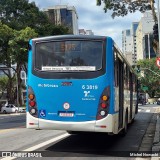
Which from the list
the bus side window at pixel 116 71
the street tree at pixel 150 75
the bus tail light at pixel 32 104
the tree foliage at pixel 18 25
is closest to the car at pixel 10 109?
the tree foliage at pixel 18 25

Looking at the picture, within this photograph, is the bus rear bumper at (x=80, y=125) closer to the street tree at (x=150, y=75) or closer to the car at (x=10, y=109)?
the car at (x=10, y=109)

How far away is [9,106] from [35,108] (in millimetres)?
48071

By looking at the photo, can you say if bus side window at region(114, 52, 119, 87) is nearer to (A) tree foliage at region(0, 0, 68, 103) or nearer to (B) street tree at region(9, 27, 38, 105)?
(B) street tree at region(9, 27, 38, 105)

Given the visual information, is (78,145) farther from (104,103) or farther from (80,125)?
(104,103)

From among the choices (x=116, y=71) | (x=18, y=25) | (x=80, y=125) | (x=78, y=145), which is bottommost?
(x=78, y=145)

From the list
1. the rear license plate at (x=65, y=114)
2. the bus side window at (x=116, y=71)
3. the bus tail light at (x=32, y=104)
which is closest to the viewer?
the rear license plate at (x=65, y=114)

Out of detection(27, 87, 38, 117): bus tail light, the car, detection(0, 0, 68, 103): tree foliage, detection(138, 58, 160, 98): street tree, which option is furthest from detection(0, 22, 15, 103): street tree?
detection(138, 58, 160, 98): street tree

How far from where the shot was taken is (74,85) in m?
Result: 11.0

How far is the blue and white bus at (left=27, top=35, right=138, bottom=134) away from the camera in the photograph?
10781mm

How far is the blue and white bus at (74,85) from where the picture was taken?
1078 cm

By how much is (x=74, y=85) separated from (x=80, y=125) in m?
1.10

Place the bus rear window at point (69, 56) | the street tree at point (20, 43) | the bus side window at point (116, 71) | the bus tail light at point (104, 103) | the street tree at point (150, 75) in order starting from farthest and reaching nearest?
1. the street tree at point (150, 75)
2. the street tree at point (20, 43)
3. the bus side window at point (116, 71)
4. the bus rear window at point (69, 56)
5. the bus tail light at point (104, 103)

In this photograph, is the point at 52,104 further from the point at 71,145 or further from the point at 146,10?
the point at 146,10

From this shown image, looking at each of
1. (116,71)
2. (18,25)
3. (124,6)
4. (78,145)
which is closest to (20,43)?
(18,25)
